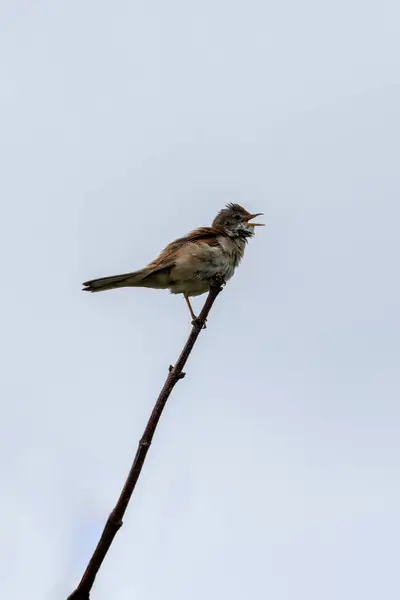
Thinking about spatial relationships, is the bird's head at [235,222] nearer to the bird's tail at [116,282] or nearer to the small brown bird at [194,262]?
the small brown bird at [194,262]

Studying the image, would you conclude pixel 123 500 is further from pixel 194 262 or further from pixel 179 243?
pixel 179 243

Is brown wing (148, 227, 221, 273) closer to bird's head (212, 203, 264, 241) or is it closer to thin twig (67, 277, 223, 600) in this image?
bird's head (212, 203, 264, 241)

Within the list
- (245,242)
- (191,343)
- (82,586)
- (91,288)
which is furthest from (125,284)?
(82,586)

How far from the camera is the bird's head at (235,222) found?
10.4 metres

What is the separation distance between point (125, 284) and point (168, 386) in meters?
5.45

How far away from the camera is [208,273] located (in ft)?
32.0

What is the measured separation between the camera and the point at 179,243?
10.3 m

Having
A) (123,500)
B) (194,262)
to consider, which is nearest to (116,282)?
(194,262)

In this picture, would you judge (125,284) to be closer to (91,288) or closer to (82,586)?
(91,288)

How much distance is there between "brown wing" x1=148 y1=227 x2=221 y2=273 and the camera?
9922 mm

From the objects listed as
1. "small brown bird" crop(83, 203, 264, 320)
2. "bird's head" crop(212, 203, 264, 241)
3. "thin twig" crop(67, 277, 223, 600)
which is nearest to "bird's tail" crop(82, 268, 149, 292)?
"small brown bird" crop(83, 203, 264, 320)

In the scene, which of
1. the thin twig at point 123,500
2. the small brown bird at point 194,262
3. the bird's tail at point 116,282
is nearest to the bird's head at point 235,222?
the small brown bird at point 194,262

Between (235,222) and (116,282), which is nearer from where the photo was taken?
(116,282)

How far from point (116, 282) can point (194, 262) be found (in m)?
1.14
